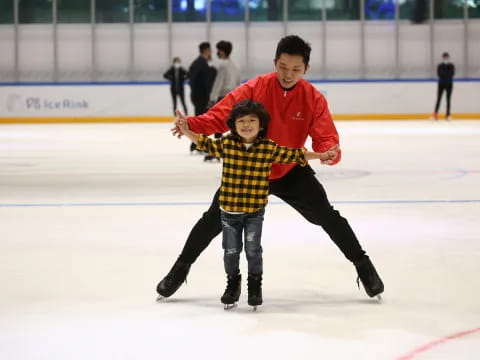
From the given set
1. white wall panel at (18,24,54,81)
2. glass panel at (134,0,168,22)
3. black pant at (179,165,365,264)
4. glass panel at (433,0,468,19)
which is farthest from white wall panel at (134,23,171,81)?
black pant at (179,165,365,264)

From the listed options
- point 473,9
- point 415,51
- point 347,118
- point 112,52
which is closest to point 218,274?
point 347,118

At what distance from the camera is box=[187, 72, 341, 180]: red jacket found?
4.30 metres

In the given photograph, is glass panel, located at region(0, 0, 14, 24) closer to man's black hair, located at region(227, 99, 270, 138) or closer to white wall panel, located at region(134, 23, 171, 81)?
white wall panel, located at region(134, 23, 171, 81)

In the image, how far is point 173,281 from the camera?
4367mm

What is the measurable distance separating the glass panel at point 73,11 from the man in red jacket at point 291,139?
956 inches

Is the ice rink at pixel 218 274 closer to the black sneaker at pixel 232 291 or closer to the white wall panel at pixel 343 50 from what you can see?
the black sneaker at pixel 232 291

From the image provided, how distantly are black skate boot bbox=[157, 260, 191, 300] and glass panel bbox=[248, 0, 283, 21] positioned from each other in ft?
79.3

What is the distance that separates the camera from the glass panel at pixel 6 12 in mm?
27781

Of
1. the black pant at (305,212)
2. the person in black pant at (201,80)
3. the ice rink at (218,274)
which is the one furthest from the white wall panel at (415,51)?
the black pant at (305,212)

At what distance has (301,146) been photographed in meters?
4.38

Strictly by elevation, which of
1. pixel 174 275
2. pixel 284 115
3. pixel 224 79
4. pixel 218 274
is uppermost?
pixel 224 79

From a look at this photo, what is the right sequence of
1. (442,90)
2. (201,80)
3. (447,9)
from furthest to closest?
(447,9) → (442,90) → (201,80)

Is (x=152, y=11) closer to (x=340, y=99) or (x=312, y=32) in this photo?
(x=312, y=32)

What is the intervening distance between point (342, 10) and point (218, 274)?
23928 millimetres
